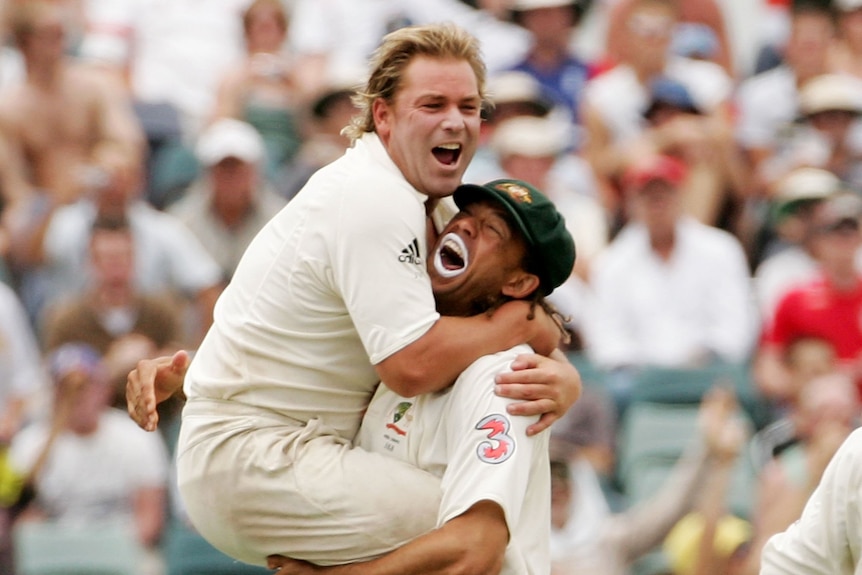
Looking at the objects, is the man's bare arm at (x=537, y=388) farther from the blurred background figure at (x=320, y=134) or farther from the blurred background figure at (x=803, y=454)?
the blurred background figure at (x=320, y=134)

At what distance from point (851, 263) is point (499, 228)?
4.94 metres

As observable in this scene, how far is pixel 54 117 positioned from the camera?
980cm

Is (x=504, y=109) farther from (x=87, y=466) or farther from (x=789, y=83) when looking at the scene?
(x=87, y=466)

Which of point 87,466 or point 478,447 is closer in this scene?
point 478,447

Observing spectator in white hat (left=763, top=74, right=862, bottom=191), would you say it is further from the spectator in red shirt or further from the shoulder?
the spectator in red shirt

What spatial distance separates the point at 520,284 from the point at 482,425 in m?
0.40

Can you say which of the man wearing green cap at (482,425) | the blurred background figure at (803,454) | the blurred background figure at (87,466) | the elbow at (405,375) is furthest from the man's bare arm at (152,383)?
the blurred background figure at (87,466)

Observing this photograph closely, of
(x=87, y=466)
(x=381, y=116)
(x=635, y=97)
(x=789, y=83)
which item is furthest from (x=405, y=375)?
(x=789, y=83)

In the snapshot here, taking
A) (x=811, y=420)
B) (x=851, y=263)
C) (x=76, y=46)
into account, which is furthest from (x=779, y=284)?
(x=76, y=46)

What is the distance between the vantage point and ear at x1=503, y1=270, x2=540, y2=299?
14.7 ft

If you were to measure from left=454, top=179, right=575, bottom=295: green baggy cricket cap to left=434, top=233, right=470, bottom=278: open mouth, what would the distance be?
130mm

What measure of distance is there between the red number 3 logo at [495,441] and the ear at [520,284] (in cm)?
34

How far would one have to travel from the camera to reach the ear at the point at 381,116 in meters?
4.55

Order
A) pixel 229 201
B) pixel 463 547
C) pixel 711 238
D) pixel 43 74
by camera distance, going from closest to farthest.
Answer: pixel 463 547 → pixel 711 238 → pixel 229 201 → pixel 43 74
